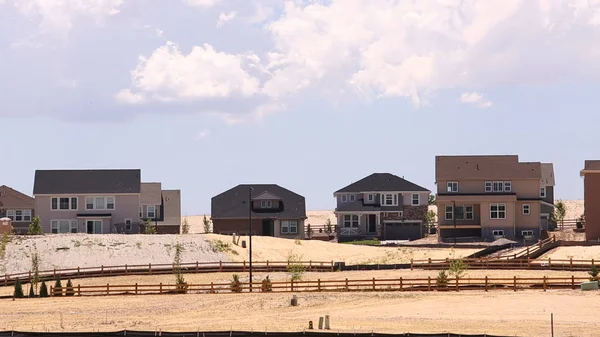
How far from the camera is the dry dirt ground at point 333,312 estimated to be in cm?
5856

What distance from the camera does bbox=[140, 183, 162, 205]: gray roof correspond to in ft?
415

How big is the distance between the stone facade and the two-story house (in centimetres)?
2432

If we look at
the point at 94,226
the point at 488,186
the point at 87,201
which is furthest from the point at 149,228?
the point at 488,186

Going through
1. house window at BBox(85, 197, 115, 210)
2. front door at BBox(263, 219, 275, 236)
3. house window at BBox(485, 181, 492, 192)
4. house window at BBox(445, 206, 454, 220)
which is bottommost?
front door at BBox(263, 219, 275, 236)

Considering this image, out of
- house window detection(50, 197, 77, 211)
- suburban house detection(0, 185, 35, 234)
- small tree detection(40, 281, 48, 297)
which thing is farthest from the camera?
suburban house detection(0, 185, 35, 234)

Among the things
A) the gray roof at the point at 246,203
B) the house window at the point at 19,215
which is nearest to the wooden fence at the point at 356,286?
the gray roof at the point at 246,203

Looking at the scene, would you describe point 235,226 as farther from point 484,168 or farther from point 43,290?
point 43,290

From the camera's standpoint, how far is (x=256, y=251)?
10500cm

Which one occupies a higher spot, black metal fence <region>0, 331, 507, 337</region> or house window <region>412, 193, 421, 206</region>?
house window <region>412, 193, 421, 206</region>

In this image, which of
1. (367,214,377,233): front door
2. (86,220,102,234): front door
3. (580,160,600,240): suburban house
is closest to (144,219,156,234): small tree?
(86,220,102,234): front door

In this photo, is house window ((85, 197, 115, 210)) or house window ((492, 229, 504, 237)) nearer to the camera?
house window ((492, 229, 504, 237))

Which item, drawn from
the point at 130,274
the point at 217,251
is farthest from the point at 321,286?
the point at 217,251

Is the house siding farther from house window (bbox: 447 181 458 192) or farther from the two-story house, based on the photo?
house window (bbox: 447 181 458 192)

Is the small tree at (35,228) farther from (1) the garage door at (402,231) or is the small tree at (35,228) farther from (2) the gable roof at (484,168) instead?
(2) the gable roof at (484,168)
